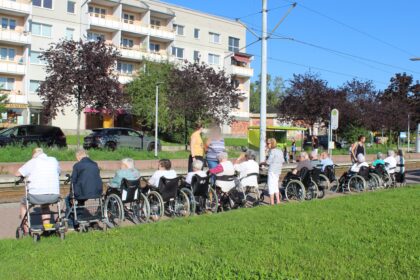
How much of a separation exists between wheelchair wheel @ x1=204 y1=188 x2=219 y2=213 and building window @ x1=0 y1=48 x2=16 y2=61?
42.9 metres

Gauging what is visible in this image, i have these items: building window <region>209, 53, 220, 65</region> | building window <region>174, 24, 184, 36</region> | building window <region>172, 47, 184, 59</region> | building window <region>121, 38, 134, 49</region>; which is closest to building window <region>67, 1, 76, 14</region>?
building window <region>121, 38, 134, 49</region>

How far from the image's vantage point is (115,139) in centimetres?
2903

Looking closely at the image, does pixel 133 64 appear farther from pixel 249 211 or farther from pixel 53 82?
pixel 249 211

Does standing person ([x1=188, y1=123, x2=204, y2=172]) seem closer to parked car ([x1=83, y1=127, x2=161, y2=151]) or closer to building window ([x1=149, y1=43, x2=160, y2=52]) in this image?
parked car ([x1=83, y1=127, x2=161, y2=151])

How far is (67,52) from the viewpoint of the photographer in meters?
26.6

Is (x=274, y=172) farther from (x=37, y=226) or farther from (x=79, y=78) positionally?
(x=79, y=78)

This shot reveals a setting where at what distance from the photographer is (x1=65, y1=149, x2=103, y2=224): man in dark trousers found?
8.66m

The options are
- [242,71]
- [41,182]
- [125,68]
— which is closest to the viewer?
[41,182]

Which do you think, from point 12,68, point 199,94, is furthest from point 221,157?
point 12,68

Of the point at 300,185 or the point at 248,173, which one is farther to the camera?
the point at 300,185

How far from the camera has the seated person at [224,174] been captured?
11.2m

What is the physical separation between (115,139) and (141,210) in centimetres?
1986

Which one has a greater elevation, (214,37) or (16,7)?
(214,37)

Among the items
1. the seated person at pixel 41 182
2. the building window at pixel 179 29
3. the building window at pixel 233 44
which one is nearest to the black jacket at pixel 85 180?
the seated person at pixel 41 182
